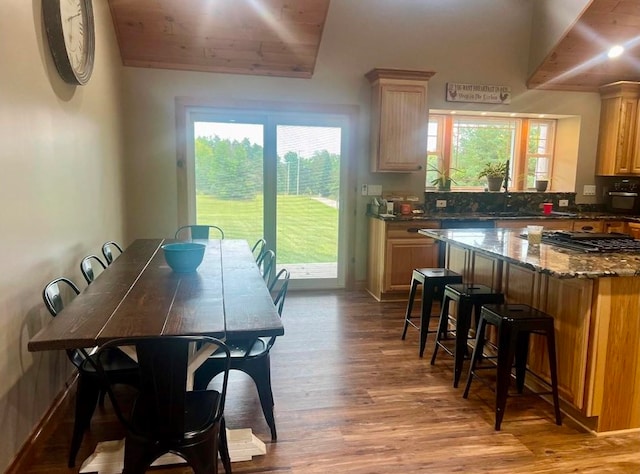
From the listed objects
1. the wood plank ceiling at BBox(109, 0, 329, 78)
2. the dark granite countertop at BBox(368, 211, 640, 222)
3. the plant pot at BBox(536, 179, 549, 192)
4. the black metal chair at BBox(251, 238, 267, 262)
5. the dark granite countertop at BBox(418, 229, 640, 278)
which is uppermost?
the wood plank ceiling at BBox(109, 0, 329, 78)

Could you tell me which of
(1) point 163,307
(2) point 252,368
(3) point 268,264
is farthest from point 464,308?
(1) point 163,307

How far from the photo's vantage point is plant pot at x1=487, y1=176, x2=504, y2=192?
5.39 m

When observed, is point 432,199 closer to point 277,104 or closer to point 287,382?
point 277,104

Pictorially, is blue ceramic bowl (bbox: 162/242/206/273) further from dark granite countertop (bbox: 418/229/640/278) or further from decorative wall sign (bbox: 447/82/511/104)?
decorative wall sign (bbox: 447/82/511/104)

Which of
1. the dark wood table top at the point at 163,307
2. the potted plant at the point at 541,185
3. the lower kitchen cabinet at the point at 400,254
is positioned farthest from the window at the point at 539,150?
the dark wood table top at the point at 163,307

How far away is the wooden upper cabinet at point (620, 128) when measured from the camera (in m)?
5.24

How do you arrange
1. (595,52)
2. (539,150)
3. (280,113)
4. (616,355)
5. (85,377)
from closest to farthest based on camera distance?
(85,377) < (616,355) < (280,113) < (595,52) < (539,150)

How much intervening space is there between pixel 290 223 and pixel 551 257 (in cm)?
295

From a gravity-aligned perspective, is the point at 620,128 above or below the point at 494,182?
above

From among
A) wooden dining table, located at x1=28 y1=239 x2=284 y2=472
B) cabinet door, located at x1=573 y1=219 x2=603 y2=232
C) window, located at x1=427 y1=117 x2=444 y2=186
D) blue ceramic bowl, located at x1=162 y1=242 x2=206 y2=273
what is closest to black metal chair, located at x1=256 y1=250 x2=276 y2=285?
wooden dining table, located at x1=28 y1=239 x2=284 y2=472

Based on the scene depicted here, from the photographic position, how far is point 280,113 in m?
4.83

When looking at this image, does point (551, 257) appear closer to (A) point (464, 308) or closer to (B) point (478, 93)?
(A) point (464, 308)

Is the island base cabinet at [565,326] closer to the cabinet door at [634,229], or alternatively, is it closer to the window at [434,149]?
the window at [434,149]

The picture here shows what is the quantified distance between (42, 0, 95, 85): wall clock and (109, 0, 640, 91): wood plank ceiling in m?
1.12
